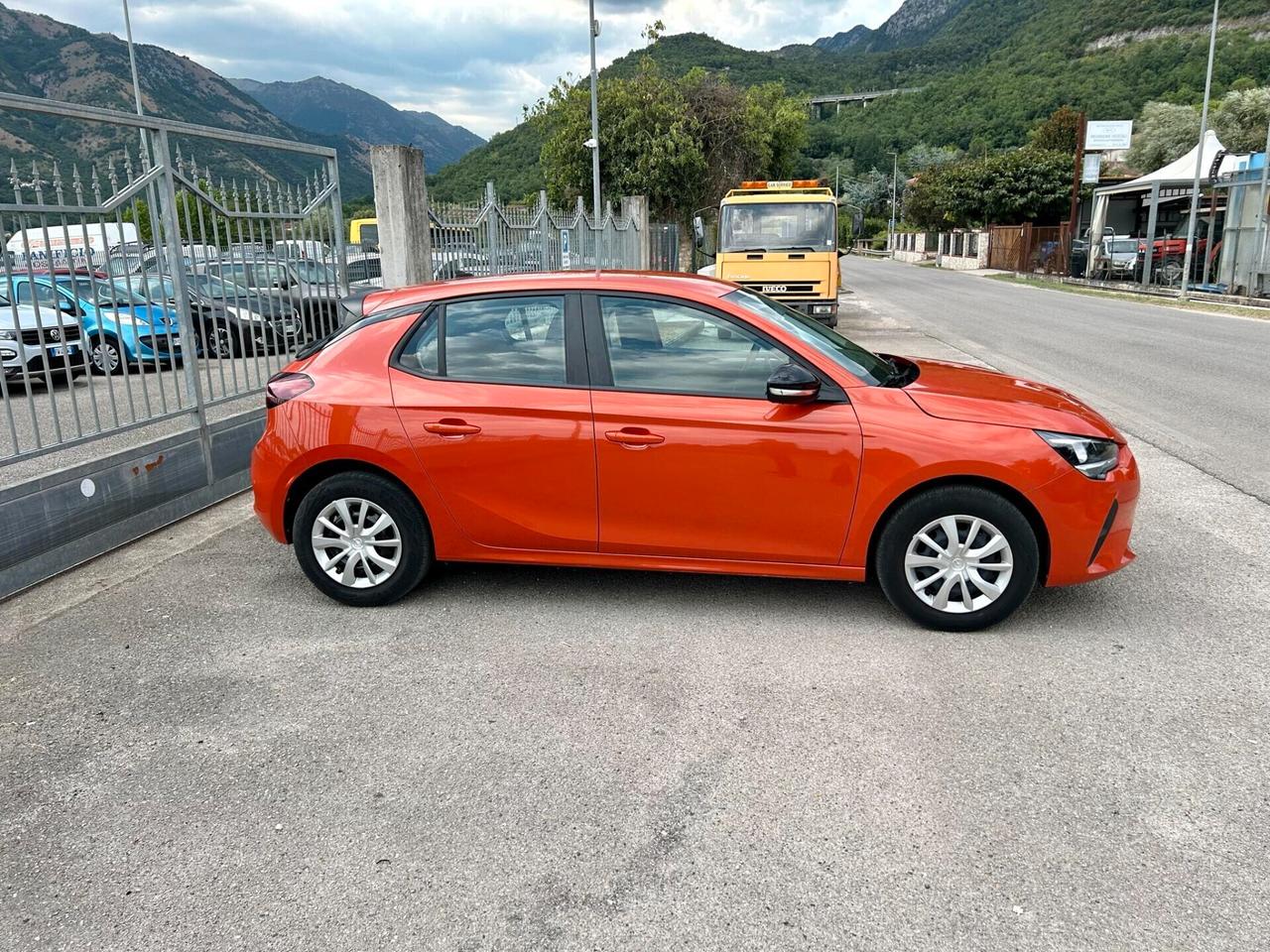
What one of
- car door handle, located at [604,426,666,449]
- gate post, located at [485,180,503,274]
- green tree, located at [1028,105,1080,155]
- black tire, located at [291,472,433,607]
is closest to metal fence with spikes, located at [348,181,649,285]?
gate post, located at [485,180,503,274]

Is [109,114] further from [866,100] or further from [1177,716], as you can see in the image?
[866,100]

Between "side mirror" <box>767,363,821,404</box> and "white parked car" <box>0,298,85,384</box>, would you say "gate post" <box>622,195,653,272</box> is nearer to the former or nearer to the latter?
"white parked car" <box>0,298,85,384</box>

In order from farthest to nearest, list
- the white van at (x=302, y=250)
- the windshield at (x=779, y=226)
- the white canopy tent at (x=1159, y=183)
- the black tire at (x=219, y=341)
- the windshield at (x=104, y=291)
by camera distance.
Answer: the white canopy tent at (x=1159, y=183), the windshield at (x=779, y=226), the white van at (x=302, y=250), the black tire at (x=219, y=341), the windshield at (x=104, y=291)

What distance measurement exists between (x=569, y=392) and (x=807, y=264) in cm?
Result: 1194

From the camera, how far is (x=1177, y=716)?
3.44m

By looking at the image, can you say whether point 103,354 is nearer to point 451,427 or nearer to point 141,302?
point 141,302

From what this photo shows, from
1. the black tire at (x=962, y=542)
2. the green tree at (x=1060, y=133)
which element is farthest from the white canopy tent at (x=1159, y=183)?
the green tree at (x=1060, y=133)

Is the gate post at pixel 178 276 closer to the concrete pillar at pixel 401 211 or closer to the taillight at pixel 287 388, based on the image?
the taillight at pixel 287 388

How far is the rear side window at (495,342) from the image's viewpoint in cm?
440

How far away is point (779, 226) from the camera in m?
15.9

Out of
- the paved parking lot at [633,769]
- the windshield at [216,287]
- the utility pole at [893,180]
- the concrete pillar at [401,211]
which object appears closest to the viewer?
the paved parking lot at [633,769]

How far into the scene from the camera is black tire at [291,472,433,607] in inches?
175

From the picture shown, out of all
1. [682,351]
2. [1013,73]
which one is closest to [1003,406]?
[682,351]

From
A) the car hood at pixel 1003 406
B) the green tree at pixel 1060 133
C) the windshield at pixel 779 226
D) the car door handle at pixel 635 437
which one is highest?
the green tree at pixel 1060 133
